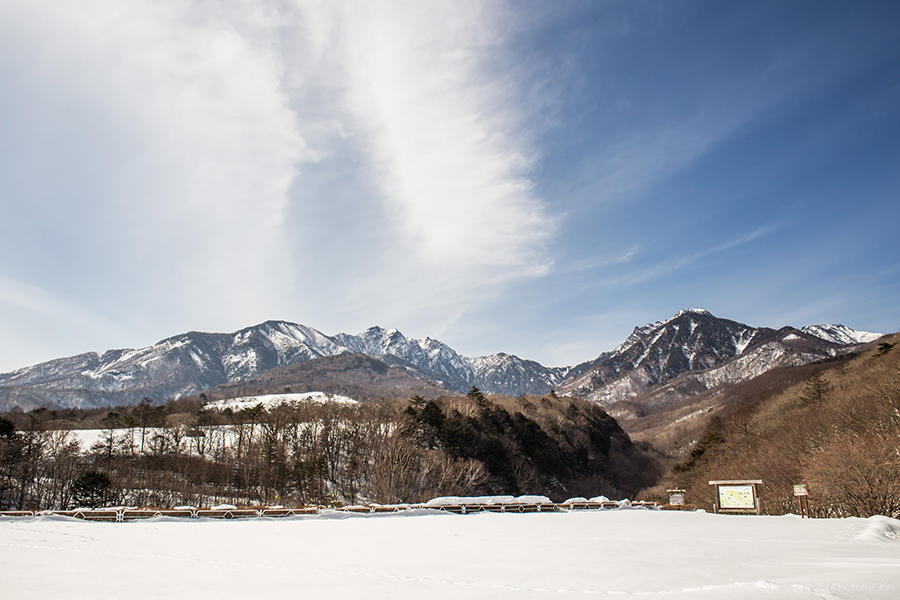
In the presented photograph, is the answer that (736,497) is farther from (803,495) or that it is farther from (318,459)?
(318,459)

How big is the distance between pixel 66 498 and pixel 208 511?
145 ft

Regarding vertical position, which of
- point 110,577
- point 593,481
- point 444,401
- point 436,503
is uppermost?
point 444,401

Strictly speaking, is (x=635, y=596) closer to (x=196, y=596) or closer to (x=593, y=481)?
(x=196, y=596)

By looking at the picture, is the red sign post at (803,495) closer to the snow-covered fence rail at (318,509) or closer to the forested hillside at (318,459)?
the snow-covered fence rail at (318,509)

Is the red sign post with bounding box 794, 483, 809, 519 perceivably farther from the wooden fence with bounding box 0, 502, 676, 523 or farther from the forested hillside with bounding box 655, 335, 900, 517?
the wooden fence with bounding box 0, 502, 676, 523

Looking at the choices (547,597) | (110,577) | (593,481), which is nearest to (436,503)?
(110,577)

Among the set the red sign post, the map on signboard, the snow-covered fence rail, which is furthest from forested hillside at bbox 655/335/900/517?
the snow-covered fence rail

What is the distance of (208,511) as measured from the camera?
29969 millimetres

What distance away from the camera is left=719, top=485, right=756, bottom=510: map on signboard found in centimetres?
2669

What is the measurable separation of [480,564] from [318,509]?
74.9 feet

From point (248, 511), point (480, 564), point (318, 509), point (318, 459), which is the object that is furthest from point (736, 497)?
point (318, 459)

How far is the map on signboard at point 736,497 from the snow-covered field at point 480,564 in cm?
836

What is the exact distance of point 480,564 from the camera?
1088 centimetres

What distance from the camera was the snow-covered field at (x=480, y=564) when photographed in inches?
315
